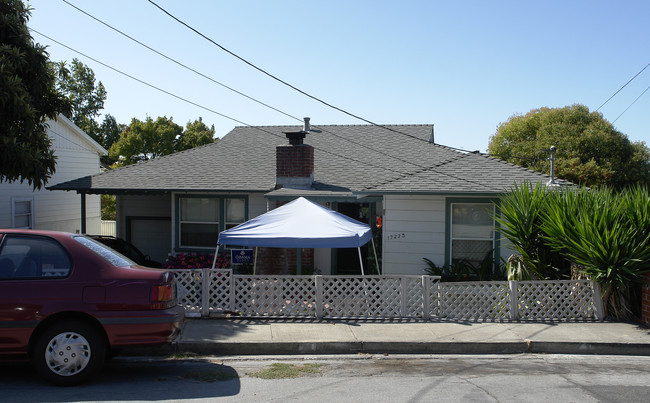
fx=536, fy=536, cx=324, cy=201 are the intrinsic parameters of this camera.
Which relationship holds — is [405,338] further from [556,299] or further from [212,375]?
[556,299]

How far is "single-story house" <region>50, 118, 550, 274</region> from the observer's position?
11.8 meters

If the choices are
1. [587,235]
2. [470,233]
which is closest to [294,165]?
[470,233]

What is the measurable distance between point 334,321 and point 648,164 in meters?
27.5

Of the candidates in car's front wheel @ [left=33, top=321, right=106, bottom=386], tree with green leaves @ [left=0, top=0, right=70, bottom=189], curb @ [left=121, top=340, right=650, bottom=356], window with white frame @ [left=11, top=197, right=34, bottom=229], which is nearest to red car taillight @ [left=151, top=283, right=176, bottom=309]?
car's front wheel @ [left=33, top=321, right=106, bottom=386]

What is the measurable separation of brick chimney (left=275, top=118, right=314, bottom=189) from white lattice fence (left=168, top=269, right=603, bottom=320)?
153 inches

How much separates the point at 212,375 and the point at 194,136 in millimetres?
31495

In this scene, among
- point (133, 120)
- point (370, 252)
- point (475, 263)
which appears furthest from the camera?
point (133, 120)

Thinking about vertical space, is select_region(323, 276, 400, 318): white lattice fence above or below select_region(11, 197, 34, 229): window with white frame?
below

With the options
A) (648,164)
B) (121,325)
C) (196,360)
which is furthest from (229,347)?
(648,164)

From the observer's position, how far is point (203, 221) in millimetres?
13820

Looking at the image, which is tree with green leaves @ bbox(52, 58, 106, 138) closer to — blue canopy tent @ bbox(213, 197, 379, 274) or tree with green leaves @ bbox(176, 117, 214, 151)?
tree with green leaves @ bbox(176, 117, 214, 151)

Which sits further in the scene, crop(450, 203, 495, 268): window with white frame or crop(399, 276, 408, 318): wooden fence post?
crop(450, 203, 495, 268): window with white frame

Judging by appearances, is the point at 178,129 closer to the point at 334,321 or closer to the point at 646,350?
the point at 334,321

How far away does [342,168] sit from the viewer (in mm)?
14289
